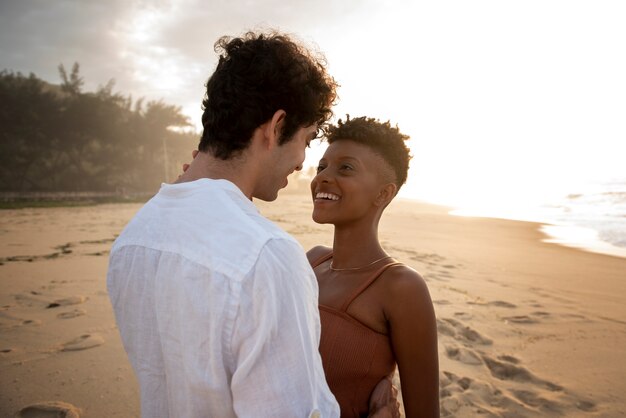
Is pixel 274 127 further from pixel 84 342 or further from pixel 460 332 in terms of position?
pixel 460 332

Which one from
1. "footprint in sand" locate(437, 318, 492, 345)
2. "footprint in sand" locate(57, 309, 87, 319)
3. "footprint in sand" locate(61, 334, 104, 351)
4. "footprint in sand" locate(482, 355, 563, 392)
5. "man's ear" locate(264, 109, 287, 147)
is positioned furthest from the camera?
"footprint in sand" locate(57, 309, 87, 319)

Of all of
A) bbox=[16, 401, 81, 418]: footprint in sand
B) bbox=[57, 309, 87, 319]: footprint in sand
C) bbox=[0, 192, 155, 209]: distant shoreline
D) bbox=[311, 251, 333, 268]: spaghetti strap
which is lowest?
bbox=[0, 192, 155, 209]: distant shoreline

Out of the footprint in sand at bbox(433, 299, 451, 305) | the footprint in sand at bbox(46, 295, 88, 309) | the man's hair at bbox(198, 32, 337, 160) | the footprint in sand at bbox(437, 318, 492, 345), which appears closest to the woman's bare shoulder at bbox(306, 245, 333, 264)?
the man's hair at bbox(198, 32, 337, 160)

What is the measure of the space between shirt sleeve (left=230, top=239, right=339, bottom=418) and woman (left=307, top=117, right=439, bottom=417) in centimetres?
92

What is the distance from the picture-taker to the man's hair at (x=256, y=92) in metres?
1.21

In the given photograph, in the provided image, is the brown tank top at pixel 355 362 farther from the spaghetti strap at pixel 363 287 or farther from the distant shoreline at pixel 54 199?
the distant shoreline at pixel 54 199

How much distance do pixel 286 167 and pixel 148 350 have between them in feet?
2.38

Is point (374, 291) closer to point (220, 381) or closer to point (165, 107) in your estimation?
point (220, 381)

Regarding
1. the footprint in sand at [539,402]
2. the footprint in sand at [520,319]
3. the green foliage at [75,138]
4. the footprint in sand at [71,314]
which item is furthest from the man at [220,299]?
the green foliage at [75,138]

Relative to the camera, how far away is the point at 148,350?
1.08 m

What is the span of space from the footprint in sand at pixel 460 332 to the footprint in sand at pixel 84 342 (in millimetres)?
3645

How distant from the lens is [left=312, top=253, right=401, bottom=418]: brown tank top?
1.77 m

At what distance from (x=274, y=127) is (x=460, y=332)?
3.82m

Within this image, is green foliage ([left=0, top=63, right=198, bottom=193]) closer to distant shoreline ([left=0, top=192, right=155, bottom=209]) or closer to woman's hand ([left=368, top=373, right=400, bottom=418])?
distant shoreline ([left=0, top=192, right=155, bottom=209])
